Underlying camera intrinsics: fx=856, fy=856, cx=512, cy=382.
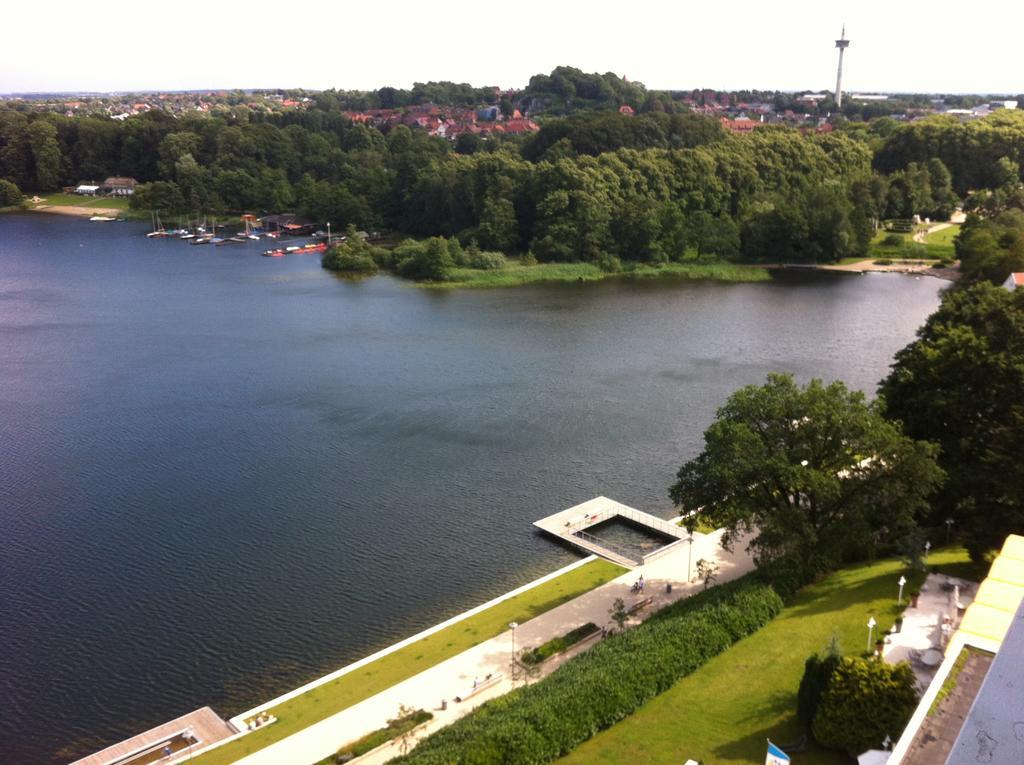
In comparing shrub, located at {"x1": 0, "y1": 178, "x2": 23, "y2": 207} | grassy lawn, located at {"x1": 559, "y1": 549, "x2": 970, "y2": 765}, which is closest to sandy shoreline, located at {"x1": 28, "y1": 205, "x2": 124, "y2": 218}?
shrub, located at {"x1": 0, "y1": 178, "x2": 23, "y2": 207}

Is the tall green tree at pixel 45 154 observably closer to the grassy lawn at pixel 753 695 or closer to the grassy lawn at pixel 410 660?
the grassy lawn at pixel 410 660

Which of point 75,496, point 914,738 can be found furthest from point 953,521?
point 75,496

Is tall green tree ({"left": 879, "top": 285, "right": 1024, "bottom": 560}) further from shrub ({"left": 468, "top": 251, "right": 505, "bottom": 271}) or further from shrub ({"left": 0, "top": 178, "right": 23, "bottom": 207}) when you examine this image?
shrub ({"left": 0, "top": 178, "right": 23, "bottom": 207})

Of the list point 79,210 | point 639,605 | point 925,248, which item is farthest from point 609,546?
point 79,210

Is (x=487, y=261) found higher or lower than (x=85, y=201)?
lower

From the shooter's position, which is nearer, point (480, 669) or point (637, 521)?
point (480, 669)

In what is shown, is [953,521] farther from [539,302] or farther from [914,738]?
[539,302]

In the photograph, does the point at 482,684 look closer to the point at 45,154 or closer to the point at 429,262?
the point at 429,262
